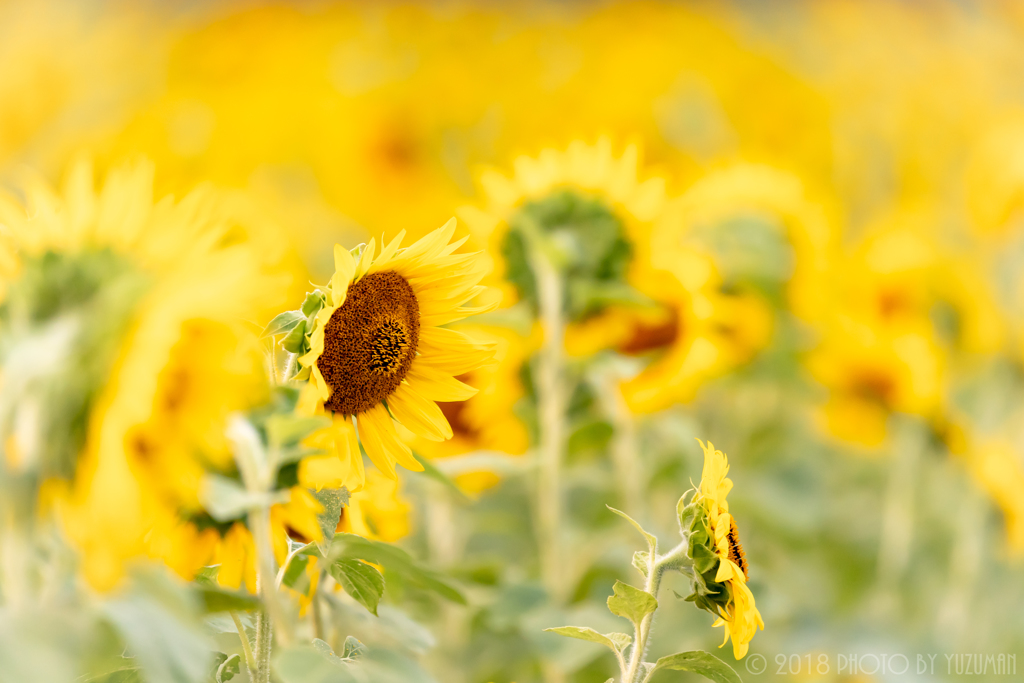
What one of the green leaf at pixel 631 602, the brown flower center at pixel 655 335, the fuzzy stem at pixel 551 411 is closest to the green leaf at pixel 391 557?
the green leaf at pixel 631 602

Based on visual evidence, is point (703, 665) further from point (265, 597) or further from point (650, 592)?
point (265, 597)

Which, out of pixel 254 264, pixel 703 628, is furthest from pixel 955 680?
pixel 254 264

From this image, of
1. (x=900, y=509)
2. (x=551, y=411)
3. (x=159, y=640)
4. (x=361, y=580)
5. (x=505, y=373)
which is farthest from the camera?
(x=900, y=509)

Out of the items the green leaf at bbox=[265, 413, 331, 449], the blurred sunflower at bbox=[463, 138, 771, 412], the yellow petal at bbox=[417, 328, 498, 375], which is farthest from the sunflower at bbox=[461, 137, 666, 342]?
the green leaf at bbox=[265, 413, 331, 449]

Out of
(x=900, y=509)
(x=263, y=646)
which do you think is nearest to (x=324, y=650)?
(x=263, y=646)

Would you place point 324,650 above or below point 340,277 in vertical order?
below

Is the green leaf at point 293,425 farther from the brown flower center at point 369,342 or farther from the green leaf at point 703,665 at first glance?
the green leaf at point 703,665
